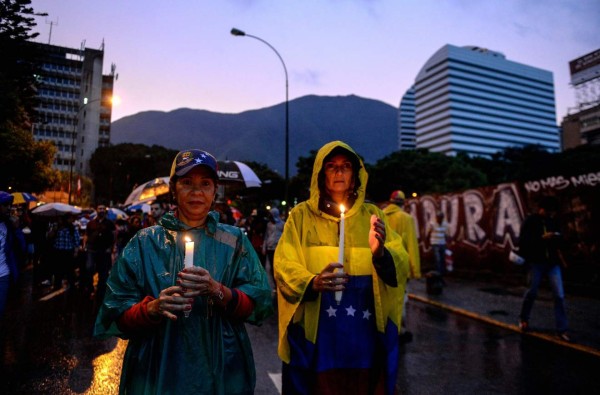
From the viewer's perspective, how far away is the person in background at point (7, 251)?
459cm

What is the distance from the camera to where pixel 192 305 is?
5.76 feet

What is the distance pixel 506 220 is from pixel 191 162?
1193 cm

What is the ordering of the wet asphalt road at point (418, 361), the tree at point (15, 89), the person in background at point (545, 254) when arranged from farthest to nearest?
1. the tree at point (15, 89)
2. the person in background at point (545, 254)
3. the wet asphalt road at point (418, 361)

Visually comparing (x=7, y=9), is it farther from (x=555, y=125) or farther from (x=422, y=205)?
(x=555, y=125)

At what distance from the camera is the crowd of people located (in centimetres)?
176

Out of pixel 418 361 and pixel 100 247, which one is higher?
pixel 100 247

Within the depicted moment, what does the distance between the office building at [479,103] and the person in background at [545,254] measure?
150 m

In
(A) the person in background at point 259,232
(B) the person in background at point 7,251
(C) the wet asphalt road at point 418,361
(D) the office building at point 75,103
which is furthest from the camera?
(D) the office building at point 75,103

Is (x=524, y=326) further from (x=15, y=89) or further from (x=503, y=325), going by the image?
(x=15, y=89)

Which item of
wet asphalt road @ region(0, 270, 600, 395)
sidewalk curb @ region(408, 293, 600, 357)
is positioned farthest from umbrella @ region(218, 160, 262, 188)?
sidewalk curb @ region(408, 293, 600, 357)

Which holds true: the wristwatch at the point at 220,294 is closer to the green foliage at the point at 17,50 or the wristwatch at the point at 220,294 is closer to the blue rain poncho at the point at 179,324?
the blue rain poncho at the point at 179,324

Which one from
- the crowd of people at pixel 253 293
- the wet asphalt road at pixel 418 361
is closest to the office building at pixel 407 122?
the wet asphalt road at pixel 418 361

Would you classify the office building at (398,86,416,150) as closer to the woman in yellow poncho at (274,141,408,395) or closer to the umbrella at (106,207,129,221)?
the umbrella at (106,207,129,221)

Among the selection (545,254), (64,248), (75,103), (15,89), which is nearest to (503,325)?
(545,254)
